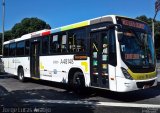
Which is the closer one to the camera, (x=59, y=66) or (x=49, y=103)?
(x=49, y=103)

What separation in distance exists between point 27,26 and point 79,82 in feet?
163

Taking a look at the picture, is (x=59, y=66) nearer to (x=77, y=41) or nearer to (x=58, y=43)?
(x=58, y=43)

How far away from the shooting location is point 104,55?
998 centimetres

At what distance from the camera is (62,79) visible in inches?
493

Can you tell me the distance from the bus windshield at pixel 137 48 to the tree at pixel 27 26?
48.2 metres

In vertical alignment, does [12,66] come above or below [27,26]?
below

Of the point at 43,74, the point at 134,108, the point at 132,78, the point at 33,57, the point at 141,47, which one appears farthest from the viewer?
the point at 33,57

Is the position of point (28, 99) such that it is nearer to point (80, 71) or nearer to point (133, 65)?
point (80, 71)

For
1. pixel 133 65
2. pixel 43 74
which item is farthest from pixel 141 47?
pixel 43 74

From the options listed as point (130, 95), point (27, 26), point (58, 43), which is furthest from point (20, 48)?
point (27, 26)

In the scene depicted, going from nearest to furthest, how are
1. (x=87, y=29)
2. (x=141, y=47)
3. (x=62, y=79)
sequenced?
(x=141, y=47) → (x=87, y=29) → (x=62, y=79)

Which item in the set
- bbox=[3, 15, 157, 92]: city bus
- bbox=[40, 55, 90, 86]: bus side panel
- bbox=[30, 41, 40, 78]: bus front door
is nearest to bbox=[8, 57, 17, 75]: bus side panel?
bbox=[30, 41, 40, 78]: bus front door

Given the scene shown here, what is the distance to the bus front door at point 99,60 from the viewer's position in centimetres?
992

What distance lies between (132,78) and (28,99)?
4.01m
